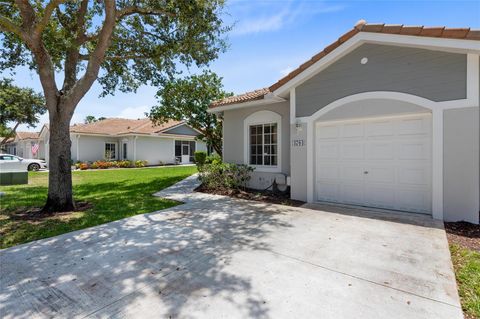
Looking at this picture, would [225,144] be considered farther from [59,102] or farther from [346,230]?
[346,230]

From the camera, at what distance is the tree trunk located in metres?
7.40

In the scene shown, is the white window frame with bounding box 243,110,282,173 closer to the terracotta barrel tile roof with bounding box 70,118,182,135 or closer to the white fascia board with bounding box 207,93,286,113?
the white fascia board with bounding box 207,93,286,113

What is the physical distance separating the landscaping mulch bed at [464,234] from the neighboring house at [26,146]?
108 ft

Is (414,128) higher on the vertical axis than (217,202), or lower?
higher

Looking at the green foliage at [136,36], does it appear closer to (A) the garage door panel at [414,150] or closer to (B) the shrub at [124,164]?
(A) the garage door panel at [414,150]

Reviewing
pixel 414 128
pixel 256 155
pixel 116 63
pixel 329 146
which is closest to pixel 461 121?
pixel 414 128

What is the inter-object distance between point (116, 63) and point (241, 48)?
524cm

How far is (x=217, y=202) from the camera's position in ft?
28.8

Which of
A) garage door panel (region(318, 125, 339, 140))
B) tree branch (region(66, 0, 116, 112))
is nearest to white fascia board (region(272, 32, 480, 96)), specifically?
garage door panel (region(318, 125, 339, 140))

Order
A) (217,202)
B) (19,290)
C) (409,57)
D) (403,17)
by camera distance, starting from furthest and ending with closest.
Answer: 1. (217,202)
2. (403,17)
3. (409,57)
4. (19,290)

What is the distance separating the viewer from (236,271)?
3.87m

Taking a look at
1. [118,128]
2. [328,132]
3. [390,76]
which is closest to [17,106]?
[118,128]

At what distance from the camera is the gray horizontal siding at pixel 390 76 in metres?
6.26

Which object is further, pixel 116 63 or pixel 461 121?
pixel 116 63
